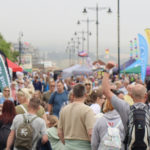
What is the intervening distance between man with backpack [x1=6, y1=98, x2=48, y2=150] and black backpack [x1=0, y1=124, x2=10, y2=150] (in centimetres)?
35

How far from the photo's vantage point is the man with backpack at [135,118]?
16.2 ft

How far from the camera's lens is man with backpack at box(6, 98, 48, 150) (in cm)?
608

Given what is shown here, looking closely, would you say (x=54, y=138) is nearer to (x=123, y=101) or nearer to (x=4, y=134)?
(x=4, y=134)

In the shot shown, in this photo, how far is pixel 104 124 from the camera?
536 cm

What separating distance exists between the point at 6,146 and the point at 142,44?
41.9 ft

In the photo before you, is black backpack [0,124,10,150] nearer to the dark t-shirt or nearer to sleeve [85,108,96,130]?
sleeve [85,108,96,130]

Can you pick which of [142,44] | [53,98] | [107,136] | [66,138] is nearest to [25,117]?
[66,138]

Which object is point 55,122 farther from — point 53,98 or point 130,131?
point 53,98

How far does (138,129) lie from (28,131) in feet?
5.94

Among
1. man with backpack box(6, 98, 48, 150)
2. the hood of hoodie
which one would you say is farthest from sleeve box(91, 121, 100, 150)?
man with backpack box(6, 98, 48, 150)

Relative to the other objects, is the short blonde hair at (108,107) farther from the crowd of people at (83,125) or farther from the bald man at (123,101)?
the bald man at (123,101)

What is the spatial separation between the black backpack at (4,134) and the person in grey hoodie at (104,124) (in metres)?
1.81

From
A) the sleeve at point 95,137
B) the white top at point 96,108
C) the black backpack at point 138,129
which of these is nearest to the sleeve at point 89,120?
the sleeve at point 95,137

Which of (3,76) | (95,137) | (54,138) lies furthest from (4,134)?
(3,76)
